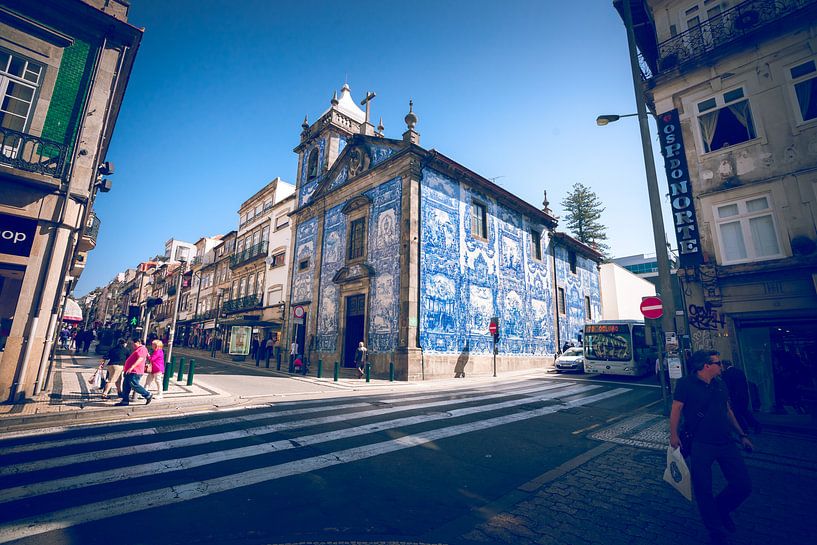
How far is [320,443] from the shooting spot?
5359mm

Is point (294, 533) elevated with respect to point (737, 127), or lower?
lower

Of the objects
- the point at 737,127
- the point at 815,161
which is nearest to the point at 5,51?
the point at 737,127

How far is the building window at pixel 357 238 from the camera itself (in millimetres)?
19453

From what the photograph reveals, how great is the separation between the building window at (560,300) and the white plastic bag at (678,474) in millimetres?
24280

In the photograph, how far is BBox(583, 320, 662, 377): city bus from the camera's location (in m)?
16.2

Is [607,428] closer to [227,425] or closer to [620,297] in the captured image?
[227,425]

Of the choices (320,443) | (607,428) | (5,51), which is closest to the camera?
(320,443)

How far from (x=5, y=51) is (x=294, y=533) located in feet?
44.2

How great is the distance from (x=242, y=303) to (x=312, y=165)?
13288mm

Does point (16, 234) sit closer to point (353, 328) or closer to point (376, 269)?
point (376, 269)

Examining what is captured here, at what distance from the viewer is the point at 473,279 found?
19.4 metres

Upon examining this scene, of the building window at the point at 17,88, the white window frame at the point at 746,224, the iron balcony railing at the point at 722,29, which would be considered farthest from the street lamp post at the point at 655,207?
the building window at the point at 17,88

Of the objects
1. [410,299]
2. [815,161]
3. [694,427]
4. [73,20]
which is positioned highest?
[73,20]

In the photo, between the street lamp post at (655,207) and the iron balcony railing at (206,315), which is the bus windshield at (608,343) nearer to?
the street lamp post at (655,207)
